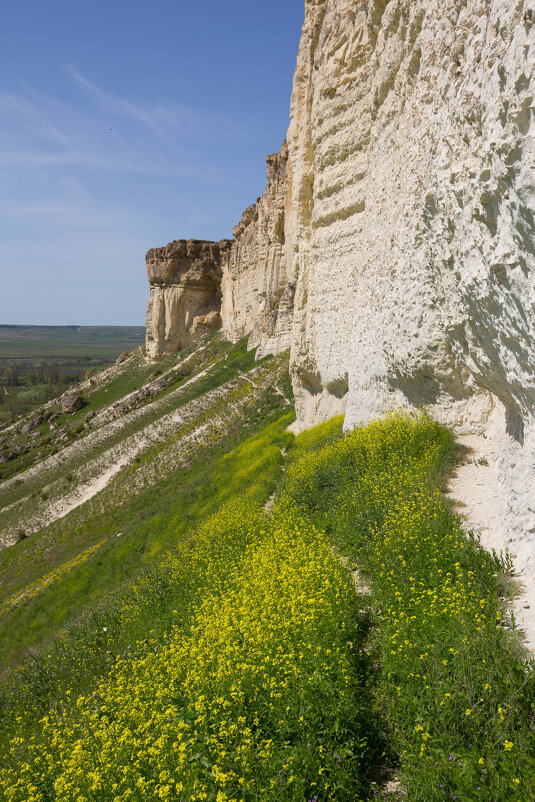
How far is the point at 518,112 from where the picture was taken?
3631 mm

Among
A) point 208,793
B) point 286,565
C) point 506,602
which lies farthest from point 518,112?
point 208,793

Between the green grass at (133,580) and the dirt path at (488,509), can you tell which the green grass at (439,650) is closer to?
the dirt path at (488,509)

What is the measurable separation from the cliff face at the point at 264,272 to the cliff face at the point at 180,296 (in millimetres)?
6252

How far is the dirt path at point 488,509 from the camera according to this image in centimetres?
359

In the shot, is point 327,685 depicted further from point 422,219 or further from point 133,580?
point 133,580

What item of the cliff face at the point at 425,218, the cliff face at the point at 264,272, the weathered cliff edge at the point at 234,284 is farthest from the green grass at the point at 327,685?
the cliff face at the point at 264,272

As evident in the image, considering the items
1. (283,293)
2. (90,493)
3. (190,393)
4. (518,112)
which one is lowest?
(90,493)

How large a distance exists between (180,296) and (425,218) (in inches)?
1967

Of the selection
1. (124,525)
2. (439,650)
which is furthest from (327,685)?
(124,525)

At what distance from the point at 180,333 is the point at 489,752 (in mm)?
55420

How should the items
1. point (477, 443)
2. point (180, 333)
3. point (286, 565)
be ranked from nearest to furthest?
point (286, 565) < point (477, 443) < point (180, 333)

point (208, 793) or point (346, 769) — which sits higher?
point (346, 769)

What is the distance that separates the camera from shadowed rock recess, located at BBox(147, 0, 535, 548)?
4.04 m

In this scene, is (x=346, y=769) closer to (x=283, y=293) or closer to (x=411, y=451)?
(x=411, y=451)
